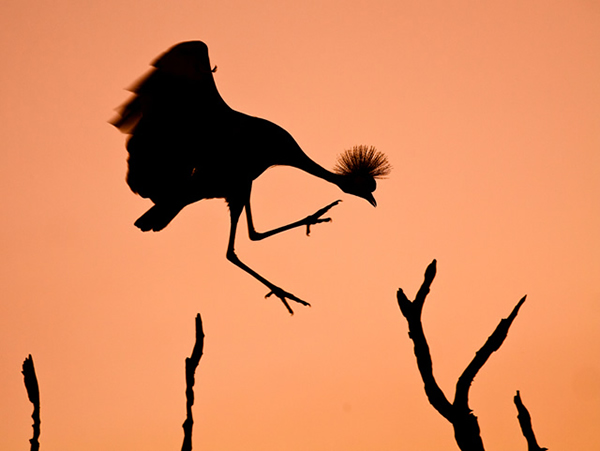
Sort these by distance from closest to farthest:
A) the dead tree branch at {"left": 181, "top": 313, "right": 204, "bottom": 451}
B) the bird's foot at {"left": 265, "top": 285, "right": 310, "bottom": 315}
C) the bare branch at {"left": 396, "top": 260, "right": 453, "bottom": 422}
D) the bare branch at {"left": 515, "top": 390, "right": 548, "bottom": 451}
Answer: the bare branch at {"left": 515, "top": 390, "right": 548, "bottom": 451}, the bare branch at {"left": 396, "top": 260, "right": 453, "bottom": 422}, the dead tree branch at {"left": 181, "top": 313, "right": 204, "bottom": 451}, the bird's foot at {"left": 265, "top": 285, "right": 310, "bottom": 315}

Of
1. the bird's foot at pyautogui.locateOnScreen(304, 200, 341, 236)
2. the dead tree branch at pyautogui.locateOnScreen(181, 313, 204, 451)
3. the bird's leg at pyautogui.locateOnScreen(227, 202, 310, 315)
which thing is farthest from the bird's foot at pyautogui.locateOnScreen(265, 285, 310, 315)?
the dead tree branch at pyautogui.locateOnScreen(181, 313, 204, 451)

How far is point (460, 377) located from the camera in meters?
3.80

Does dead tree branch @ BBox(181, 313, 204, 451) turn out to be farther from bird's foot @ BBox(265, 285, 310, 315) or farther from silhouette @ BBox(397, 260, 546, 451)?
bird's foot @ BBox(265, 285, 310, 315)

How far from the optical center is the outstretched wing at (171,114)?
25.3 ft

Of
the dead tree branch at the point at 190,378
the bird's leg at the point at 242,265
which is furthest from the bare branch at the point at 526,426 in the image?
the bird's leg at the point at 242,265

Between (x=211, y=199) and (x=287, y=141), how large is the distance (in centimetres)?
123

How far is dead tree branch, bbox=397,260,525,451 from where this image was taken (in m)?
3.68

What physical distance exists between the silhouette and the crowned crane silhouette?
458 centimetres

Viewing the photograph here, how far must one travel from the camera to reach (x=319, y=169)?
29.1ft

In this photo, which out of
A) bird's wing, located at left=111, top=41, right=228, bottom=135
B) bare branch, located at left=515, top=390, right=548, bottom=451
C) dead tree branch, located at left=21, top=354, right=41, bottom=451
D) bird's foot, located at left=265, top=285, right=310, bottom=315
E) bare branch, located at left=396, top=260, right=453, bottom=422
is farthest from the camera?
bird's foot, located at left=265, top=285, right=310, bottom=315

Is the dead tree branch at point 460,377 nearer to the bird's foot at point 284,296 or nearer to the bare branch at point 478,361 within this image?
the bare branch at point 478,361

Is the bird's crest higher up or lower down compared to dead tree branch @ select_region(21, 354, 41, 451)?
higher up

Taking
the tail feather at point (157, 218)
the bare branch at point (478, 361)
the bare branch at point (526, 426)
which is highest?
the tail feather at point (157, 218)

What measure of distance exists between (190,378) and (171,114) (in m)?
Answer: 4.28
